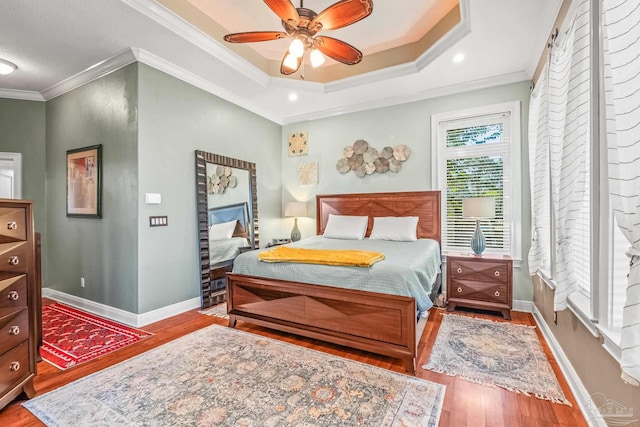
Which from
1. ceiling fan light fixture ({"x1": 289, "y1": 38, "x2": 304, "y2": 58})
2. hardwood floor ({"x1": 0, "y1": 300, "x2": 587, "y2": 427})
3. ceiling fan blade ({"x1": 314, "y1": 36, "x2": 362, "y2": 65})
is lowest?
hardwood floor ({"x1": 0, "y1": 300, "x2": 587, "y2": 427})

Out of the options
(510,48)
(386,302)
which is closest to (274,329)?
(386,302)

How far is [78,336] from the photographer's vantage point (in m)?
2.75

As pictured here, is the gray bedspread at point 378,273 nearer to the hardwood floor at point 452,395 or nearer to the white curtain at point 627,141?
the hardwood floor at point 452,395

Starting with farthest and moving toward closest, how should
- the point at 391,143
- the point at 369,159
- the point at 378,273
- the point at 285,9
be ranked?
Answer: the point at 369,159
the point at 391,143
the point at 378,273
the point at 285,9

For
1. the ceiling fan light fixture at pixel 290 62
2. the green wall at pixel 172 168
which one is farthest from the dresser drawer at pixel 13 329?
the ceiling fan light fixture at pixel 290 62

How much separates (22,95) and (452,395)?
19.8 ft

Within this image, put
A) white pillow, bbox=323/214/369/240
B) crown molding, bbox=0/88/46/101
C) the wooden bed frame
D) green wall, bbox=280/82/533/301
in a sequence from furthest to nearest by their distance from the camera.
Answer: white pillow, bbox=323/214/369/240 → crown molding, bbox=0/88/46/101 → green wall, bbox=280/82/533/301 → the wooden bed frame

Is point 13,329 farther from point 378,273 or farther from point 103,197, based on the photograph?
point 378,273

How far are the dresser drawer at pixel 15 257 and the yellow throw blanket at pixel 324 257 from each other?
1597mm

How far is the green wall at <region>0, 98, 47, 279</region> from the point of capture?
12.7 feet

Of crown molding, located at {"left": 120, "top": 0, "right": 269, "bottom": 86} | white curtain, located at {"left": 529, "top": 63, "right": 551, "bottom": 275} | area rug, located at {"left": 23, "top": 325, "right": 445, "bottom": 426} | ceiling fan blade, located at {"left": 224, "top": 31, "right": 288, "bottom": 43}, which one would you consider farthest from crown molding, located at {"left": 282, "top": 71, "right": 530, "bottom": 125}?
area rug, located at {"left": 23, "top": 325, "right": 445, "bottom": 426}

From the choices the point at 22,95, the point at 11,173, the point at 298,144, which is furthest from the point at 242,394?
the point at 22,95

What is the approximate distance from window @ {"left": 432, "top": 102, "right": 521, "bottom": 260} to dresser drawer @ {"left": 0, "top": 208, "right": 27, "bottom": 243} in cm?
409

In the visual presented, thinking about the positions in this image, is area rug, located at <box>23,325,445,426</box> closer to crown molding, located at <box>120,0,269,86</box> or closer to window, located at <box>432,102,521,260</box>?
window, located at <box>432,102,521,260</box>
